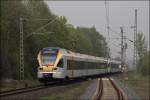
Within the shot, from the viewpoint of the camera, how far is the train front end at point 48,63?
43.9 meters

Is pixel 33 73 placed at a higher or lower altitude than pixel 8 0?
lower

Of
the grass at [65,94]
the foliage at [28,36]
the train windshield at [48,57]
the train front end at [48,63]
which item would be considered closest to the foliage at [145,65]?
the foliage at [28,36]

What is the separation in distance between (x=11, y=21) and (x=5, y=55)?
5.33 meters

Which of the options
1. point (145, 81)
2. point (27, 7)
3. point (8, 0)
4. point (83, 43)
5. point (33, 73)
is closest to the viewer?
point (145, 81)

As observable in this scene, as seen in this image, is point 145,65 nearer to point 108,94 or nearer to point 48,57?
point 108,94

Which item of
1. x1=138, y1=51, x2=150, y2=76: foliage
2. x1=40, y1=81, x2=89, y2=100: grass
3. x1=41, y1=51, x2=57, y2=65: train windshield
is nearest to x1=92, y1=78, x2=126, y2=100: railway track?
x1=40, y1=81, x2=89, y2=100: grass

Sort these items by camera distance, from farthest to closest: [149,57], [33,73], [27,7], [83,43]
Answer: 1. [83,43]
2. [27,7]
3. [33,73]
4. [149,57]

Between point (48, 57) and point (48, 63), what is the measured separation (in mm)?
503

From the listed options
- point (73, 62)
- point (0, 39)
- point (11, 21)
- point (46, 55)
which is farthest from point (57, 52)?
point (11, 21)

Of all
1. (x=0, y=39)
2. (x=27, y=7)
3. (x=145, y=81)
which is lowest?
(x=145, y=81)

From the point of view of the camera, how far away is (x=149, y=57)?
37.7 metres

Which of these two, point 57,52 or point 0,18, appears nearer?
point 57,52

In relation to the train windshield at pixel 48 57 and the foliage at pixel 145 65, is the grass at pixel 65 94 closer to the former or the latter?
the foliage at pixel 145 65

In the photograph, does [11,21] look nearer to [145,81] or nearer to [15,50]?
Result: [15,50]
